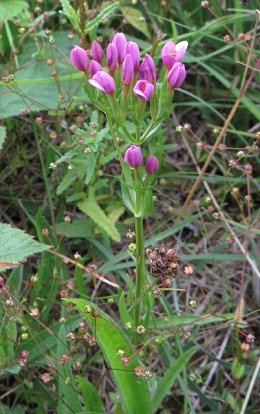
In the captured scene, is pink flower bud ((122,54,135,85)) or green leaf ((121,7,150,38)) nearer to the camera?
pink flower bud ((122,54,135,85))

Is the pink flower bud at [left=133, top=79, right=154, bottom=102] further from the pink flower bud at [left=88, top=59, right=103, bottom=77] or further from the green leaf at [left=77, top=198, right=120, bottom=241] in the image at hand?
the green leaf at [left=77, top=198, right=120, bottom=241]

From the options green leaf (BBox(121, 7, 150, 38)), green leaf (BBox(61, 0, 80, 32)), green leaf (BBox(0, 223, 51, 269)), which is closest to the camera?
green leaf (BBox(0, 223, 51, 269))

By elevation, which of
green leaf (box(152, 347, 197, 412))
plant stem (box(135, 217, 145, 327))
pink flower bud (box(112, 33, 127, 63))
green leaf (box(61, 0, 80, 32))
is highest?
pink flower bud (box(112, 33, 127, 63))

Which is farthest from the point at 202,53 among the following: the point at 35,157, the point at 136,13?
the point at 35,157

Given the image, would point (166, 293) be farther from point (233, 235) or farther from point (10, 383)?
point (10, 383)

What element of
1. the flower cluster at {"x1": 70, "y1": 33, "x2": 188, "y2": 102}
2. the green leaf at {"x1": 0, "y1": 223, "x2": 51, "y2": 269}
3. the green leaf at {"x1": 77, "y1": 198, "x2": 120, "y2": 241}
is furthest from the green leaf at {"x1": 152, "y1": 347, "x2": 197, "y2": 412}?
the flower cluster at {"x1": 70, "y1": 33, "x2": 188, "y2": 102}

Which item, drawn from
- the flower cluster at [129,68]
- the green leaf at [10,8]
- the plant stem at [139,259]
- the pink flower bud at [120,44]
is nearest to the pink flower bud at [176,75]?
the flower cluster at [129,68]

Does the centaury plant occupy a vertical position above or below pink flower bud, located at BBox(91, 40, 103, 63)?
below
